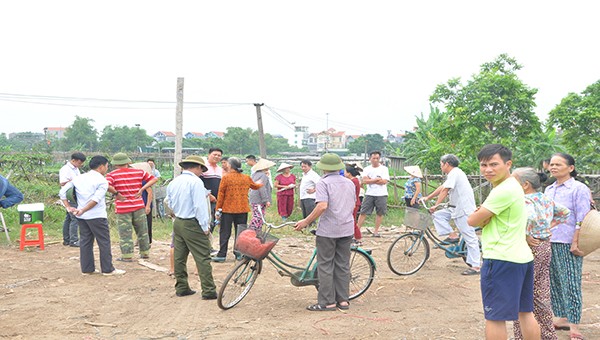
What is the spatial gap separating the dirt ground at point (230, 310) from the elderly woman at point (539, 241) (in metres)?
0.93

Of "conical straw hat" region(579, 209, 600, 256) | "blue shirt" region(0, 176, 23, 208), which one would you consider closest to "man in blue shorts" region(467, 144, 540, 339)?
"conical straw hat" region(579, 209, 600, 256)

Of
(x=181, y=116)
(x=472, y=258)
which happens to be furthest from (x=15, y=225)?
(x=472, y=258)

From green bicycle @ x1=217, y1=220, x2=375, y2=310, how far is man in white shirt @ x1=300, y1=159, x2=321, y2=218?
14.1 ft

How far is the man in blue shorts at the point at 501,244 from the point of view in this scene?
12.1 ft

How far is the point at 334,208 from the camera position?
6020mm

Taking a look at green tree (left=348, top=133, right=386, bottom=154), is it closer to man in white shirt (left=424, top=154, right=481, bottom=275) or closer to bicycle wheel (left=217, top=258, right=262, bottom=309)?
man in white shirt (left=424, top=154, right=481, bottom=275)

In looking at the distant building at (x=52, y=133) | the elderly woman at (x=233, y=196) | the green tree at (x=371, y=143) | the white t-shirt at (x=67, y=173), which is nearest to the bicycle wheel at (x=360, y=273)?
the elderly woman at (x=233, y=196)

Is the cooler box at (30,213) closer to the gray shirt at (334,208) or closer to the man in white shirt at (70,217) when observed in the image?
the man in white shirt at (70,217)

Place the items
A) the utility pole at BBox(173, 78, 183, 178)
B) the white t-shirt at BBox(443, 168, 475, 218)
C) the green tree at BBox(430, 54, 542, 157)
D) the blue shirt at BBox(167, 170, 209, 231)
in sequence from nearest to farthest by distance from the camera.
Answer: the blue shirt at BBox(167, 170, 209, 231), the white t-shirt at BBox(443, 168, 475, 218), the utility pole at BBox(173, 78, 183, 178), the green tree at BBox(430, 54, 542, 157)

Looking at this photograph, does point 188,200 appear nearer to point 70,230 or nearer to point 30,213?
point 30,213

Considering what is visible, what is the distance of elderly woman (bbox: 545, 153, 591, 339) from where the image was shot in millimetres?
5117

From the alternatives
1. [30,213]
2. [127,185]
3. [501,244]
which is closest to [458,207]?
[501,244]

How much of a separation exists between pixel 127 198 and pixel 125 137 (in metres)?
51.8

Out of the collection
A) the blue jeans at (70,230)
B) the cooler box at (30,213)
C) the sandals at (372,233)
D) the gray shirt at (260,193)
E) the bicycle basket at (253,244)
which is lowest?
the sandals at (372,233)
